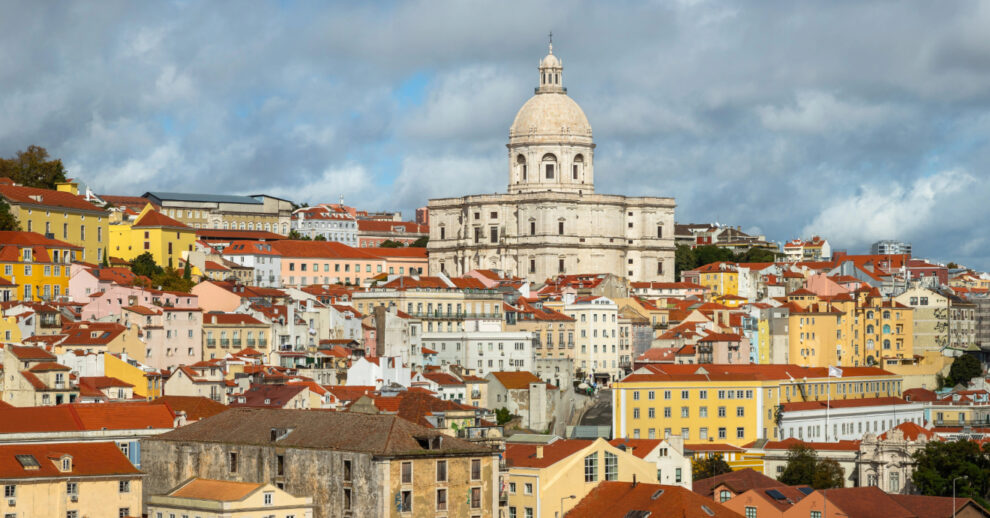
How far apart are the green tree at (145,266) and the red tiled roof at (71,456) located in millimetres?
44245

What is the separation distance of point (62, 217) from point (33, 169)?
1139 cm

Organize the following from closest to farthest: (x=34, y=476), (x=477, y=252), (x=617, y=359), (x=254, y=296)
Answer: (x=34, y=476) → (x=254, y=296) → (x=617, y=359) → (x=477, y=252)

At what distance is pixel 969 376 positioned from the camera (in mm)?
105375

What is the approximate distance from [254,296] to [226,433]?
37.7 metres

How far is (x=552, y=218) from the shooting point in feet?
427

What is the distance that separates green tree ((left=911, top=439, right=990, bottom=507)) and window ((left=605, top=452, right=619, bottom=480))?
1425 cm

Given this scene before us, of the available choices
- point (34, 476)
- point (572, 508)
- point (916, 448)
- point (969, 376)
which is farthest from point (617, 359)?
point (34, 476)

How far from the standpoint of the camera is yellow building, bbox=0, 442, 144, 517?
168 ft

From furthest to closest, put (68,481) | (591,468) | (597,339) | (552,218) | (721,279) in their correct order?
(552,218), (721,279), (597,339), (591,468), (68,481)

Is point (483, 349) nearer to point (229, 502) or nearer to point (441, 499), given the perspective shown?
point (441, 499)

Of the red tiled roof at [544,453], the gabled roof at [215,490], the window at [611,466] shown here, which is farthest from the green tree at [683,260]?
the gabled roof at [215,490]

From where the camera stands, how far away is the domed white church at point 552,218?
130 meters

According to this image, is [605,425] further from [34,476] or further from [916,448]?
[34,476]

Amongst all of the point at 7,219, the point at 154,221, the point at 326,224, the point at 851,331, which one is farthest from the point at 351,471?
the point at 326,224
